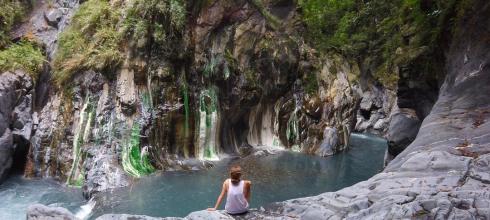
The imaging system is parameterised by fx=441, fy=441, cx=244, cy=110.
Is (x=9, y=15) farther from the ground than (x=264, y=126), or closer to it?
farther from the ground

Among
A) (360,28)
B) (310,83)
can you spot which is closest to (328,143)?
(310,83)

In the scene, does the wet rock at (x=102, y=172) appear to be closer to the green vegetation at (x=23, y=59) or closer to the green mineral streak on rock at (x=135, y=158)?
the green mineral streak on rock at (x=135, y=158)

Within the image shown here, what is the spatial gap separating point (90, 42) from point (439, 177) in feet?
50.3

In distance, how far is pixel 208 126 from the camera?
19.8 m

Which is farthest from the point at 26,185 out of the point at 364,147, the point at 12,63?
the point at 364,147

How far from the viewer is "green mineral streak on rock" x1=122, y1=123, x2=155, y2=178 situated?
1545cm

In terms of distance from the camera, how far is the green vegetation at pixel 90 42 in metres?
17.2

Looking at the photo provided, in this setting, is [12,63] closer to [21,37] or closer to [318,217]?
[21,37]

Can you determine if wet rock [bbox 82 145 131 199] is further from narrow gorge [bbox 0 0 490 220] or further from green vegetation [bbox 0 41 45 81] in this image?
green vegetation [bbox 0 41 45 81]

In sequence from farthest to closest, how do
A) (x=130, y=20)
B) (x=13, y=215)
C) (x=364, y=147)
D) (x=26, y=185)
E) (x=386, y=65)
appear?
1. (x=386, y=65)
2. (x=364, y=147)
3. (x=130, y=20)
4. (x=26, y=185)
5. (x=13, y=215)

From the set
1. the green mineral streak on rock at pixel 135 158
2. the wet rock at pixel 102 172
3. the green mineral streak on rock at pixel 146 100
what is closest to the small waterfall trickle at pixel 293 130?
the green mineral streak on rock at pixel 146 100

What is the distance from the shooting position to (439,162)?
665 centimetres

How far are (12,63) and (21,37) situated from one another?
2442mm

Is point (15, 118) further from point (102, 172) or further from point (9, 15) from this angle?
point (9, 15)
